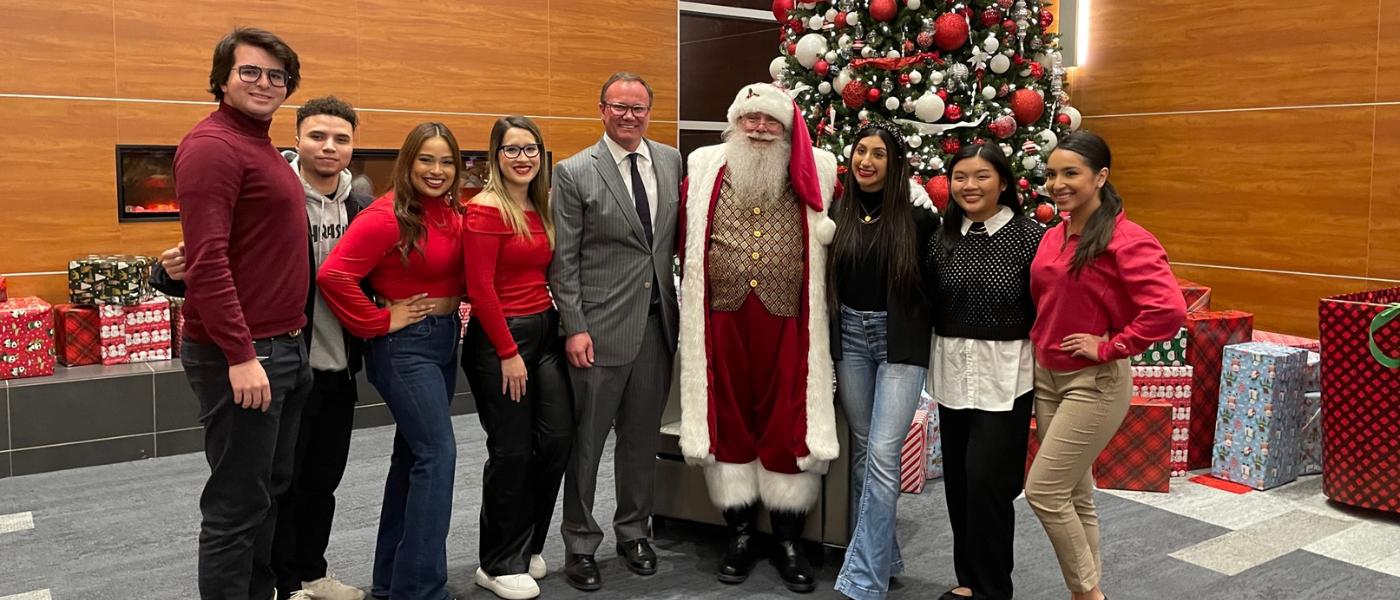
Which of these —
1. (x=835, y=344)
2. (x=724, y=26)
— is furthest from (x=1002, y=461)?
(x=724, y=26)

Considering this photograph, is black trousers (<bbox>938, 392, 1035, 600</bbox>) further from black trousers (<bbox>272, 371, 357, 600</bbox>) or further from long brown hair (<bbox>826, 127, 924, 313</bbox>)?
black trousers (<bbox>272, 371, 357, 600</bbox>)

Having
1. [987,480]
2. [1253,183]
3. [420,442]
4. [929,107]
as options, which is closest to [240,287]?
[420,442]

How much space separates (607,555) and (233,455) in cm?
156

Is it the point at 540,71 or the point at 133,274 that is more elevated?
the point at 540,71

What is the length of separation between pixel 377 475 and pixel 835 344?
7.90 ft

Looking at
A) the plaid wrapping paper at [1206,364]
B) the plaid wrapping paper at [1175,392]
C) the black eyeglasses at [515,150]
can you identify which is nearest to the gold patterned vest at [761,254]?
the black eyeglasses at [515,150]

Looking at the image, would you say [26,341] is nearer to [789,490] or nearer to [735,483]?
[735,483]

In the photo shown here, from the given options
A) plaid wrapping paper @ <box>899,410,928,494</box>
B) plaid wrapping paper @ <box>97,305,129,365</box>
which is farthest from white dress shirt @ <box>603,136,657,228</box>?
plaid wrapping paper @ <box>97,305,129,365</box>

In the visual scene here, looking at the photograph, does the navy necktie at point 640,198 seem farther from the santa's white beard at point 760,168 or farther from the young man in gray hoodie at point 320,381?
the young man in gray hoodie at point 320,381

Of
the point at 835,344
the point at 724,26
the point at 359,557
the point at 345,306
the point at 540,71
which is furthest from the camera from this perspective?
the point at 724,26

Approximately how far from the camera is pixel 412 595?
122 inches

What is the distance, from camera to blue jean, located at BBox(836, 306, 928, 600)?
3141mm

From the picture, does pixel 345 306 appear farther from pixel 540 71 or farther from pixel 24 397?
pixel 540 71

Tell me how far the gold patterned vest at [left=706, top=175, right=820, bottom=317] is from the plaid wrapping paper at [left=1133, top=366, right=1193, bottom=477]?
2.09 metres
